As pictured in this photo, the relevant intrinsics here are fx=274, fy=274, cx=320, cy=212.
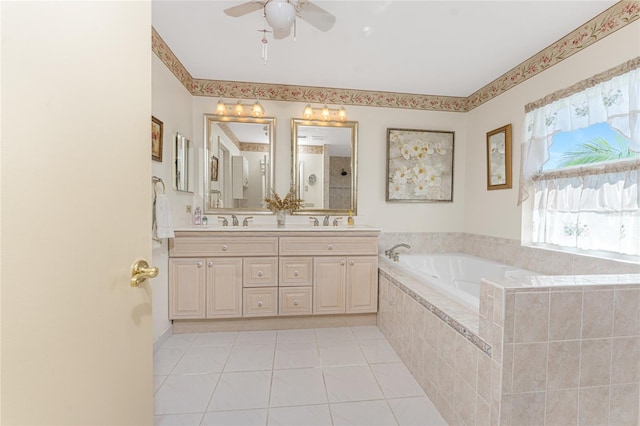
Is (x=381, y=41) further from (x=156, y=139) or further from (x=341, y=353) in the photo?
(x=341, y=353)

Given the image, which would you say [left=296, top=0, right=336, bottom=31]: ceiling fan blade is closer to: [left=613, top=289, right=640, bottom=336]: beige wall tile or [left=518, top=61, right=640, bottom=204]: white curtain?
[left=518, top=61, right=640, bottom=204]: white curtain

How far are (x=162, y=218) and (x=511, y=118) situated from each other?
308cm

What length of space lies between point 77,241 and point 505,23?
8.37ft

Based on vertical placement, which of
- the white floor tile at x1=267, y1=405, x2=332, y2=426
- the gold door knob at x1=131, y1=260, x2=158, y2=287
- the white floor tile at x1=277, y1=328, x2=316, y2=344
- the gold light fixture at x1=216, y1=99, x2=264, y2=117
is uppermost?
the gold light fixture at x1=216, y1=99, x2=264, y2=117

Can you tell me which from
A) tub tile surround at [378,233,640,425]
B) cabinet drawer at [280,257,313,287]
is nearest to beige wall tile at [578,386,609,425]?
tub tile surround at [378,233,640,425]

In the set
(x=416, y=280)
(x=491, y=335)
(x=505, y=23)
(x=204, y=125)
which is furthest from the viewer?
(x=204, y=125)

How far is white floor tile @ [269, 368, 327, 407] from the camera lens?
5.14ft

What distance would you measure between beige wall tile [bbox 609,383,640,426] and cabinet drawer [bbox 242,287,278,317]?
2046mm

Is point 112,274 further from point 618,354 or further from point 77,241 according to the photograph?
point 618,354

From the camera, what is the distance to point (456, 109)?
309 centimetres

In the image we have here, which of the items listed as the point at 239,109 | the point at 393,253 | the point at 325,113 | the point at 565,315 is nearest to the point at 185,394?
the point at 565,315

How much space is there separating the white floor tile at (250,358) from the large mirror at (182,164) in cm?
141

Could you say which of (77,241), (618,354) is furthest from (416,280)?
(77,241)

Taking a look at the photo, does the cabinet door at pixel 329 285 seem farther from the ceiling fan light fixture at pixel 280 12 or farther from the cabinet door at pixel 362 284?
the ceiling fan light fixture at pixel 280 12
